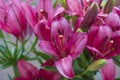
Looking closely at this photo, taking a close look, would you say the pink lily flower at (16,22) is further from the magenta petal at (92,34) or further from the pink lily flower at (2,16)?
the magenta petal at (92,34)

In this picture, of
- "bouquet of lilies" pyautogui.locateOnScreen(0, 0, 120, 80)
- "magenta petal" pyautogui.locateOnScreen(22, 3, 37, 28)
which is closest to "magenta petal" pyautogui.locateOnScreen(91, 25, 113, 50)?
"bouquet of lilies" pyautogui.locateOnScreen(0, 0, 120, 80)

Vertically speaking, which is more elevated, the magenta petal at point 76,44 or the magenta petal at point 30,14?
the magenta petal at point 30,14

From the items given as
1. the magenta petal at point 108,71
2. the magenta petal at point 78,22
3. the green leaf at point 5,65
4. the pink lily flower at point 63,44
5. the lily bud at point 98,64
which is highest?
the magenta petal at point 78,22

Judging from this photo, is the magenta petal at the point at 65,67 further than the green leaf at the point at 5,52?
No

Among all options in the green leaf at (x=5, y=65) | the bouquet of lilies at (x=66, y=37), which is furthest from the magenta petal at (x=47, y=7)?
the green leaf at (x=5, y=65)

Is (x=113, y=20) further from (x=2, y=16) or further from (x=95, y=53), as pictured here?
(x=2, y=16)

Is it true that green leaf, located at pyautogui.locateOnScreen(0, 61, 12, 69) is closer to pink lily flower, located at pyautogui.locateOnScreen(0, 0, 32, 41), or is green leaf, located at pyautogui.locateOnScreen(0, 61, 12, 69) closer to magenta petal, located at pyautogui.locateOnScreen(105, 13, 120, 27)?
pink lily flower, located at pyautogui.locateOnScreen(0, 0, 32, 41)
